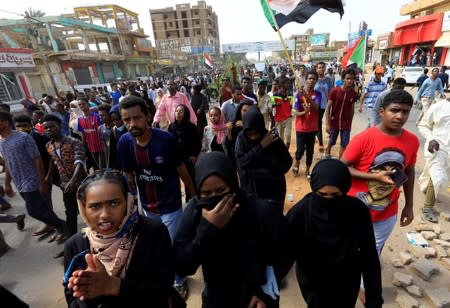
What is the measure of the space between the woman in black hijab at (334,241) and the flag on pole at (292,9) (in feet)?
11.5

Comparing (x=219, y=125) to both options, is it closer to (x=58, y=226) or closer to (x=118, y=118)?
(x=118, y=118)

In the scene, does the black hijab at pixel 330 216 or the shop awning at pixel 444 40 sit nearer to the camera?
the black hijab at pixel 330 216

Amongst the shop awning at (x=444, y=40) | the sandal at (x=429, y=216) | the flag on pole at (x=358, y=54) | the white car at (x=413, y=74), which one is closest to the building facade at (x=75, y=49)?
the flag on pole at (x=358, y=54)

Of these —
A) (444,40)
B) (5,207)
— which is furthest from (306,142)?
(444,40)

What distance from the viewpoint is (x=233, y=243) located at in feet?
4.52

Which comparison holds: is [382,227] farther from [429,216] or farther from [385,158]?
[429,216]

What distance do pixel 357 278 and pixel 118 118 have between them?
144 inches

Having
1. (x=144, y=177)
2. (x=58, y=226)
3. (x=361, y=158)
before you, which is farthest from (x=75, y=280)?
(x=58, y=226)

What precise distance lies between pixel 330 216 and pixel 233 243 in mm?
612

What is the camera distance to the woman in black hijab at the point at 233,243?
132cm

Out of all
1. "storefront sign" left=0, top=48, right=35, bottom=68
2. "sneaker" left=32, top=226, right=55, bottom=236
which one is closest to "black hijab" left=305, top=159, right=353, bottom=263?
"sneaker" left=32, top=226, right=55, bottom=236

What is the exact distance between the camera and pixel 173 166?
7.71 feet

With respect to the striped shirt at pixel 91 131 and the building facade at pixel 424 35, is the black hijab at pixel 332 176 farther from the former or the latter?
the building facade at pixel 424 35

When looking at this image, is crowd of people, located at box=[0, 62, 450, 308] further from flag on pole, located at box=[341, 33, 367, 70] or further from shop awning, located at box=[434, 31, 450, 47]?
shop awning, located at box=[434, 31, 450, 47]
